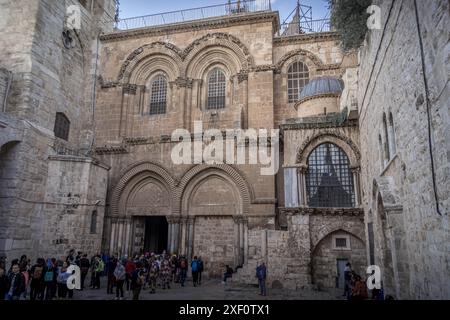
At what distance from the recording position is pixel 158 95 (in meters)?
19.7

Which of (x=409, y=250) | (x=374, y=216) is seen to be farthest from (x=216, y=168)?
(x=409, y=250)

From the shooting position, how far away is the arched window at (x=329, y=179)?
45.9 ft

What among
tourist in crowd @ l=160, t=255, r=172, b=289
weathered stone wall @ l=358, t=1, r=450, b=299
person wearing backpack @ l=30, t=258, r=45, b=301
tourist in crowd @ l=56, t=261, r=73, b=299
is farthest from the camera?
tourist in crowd @ l=160, t=255, r=172, b=289

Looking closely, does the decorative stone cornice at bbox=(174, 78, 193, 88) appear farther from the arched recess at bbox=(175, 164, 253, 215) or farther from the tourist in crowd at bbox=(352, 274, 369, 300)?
the tourist in crowd at bbox=(352, 274, 369, 300)

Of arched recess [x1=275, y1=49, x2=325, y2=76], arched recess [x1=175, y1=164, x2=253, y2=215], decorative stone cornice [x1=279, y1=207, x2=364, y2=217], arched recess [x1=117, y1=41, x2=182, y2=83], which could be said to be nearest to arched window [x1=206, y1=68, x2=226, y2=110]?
arched recess [x1=117, y1=41, x2=182, y2=83]

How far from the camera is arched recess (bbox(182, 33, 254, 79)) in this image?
1820 centimetres

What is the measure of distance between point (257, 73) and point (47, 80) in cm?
1027

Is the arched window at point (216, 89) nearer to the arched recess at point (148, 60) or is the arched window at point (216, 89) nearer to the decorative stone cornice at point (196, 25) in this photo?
the arched recess at point (148, 60)

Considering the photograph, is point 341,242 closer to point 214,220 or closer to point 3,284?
point 214,220

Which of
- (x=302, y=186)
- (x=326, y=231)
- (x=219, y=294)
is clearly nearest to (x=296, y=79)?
(x=302, y=186)

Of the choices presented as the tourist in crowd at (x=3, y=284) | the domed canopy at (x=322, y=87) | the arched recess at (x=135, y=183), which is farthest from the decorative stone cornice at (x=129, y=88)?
the tourist in crowd at (x=3, y=284)

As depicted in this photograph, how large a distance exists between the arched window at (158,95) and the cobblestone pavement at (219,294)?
9905 mm

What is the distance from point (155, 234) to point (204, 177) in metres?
5.56

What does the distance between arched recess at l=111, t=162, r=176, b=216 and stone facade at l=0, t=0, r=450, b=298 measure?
0.07 meters
